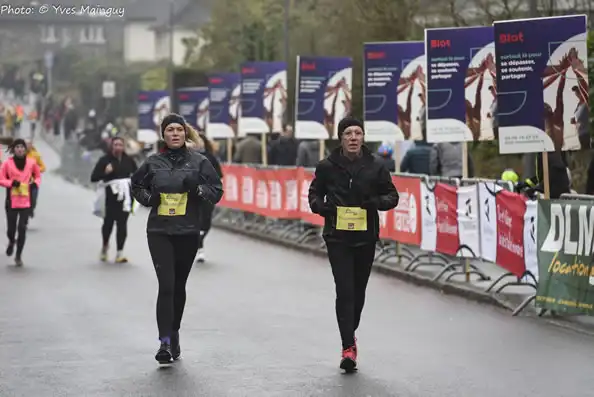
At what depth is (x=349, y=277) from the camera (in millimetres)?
11859

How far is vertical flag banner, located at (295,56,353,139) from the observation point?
25.8 m

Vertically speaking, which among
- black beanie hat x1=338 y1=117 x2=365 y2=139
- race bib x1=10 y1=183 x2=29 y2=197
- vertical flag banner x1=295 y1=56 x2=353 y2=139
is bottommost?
race bib x1=10 y1=183 x2=29 y2=197

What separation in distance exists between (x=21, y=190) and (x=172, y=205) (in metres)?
10.3

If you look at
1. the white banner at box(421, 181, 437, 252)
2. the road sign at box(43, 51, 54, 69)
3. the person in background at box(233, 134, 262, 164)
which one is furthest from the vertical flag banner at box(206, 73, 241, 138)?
the road sign at box(43, 51, 54, 69)

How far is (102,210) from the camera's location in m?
23.0

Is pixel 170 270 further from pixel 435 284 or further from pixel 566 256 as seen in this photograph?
pixel 435 284

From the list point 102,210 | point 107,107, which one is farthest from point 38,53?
point 102,210

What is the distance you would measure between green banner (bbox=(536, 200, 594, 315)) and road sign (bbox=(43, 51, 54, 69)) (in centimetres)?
3974

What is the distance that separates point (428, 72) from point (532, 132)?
12.8ft

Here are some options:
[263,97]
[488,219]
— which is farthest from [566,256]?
[263,97]

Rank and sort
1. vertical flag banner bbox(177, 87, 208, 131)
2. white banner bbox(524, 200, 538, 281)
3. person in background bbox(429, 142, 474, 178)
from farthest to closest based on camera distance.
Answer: vertical flag banner bbox(177, 87, 208, 131) < person in background bbox(429, 142, 474, 178) < white banner bbox(524, 200, 538, 281)

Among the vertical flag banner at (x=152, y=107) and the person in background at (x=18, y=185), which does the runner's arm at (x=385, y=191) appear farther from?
the vertical flag banner at (x=152, y=107)

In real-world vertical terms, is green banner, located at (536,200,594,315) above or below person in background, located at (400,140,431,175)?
below

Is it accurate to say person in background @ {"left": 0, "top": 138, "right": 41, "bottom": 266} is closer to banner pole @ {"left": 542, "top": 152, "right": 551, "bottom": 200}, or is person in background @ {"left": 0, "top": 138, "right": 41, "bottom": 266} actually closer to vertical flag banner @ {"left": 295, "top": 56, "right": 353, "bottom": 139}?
vertical flag banner @ {"left": 295, "top": 56, "right": 353, "bottom": 139}
